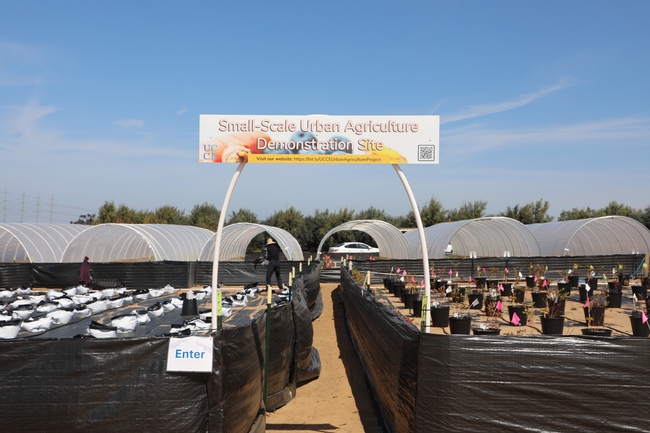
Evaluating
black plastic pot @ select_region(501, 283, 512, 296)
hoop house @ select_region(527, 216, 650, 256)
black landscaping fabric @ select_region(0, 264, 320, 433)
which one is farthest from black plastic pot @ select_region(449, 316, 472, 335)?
hoop house @ select_region(527, 216, 650, 256)

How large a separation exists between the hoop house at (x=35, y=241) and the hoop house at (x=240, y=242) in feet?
24.4

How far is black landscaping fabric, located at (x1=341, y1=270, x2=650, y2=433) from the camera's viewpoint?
4578mm

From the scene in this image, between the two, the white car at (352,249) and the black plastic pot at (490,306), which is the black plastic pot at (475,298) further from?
the white car at (352,249)

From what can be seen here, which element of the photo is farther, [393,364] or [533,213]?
[533,213]

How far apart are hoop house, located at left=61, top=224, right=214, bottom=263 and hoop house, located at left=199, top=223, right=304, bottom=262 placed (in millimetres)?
1811

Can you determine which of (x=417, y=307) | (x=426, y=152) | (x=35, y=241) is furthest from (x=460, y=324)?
(x=35, y=241)

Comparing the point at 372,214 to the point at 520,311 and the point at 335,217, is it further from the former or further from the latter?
the point at 520,311

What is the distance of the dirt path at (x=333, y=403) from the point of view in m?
6.95

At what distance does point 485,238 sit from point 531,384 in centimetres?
2876

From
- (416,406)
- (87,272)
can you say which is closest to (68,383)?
(416,406)

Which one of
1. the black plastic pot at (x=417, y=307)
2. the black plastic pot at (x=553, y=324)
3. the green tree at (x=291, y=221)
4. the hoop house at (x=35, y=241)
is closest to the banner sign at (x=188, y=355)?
the black plastic pot at (x=553, y=324)

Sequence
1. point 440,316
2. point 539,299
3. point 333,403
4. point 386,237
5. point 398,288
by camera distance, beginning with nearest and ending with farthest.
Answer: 1. point 333,403
2. point 440,316
3. point 539,299
4. point 398,288
5. point 386,237

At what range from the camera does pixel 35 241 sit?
26.9 meters

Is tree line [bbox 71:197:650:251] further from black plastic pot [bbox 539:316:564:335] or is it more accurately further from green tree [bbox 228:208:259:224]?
black plastic pot [bbox 539:316:564:335]
